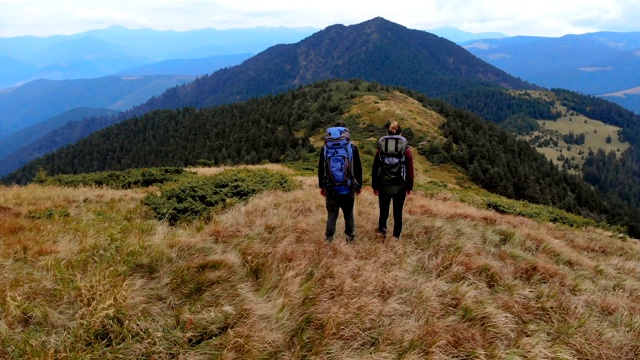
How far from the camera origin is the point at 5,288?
163 inches

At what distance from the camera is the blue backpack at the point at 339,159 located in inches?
270

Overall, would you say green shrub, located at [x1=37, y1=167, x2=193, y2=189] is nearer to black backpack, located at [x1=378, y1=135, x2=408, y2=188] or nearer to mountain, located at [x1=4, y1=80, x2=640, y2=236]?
mountain, located at [x1=4, y1=80, x2=640, y2=236]

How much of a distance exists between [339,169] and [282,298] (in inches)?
115

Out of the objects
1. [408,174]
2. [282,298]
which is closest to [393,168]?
[408,174]

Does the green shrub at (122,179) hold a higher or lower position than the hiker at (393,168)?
lower

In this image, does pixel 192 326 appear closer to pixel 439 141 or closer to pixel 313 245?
pixel 313 245

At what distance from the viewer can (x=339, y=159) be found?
690 centimetres

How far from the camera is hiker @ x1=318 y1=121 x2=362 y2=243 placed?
687cm

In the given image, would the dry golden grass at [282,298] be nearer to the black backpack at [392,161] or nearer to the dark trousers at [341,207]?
the dark trousers at [341,207]

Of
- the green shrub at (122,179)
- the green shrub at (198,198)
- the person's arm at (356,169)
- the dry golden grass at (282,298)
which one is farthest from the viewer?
the green shrub at (122,179)

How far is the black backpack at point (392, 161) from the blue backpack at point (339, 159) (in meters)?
0.90

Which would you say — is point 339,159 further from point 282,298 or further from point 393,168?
point 282,298

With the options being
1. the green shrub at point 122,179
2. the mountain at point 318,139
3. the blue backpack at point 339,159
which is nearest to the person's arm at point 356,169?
the blue backpack at point 339,159

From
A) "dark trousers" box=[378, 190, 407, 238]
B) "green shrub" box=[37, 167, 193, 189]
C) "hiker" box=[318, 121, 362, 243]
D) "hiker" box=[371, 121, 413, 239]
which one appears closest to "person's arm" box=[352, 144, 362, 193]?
"hiker" box=[318, 121, 362, 243]
